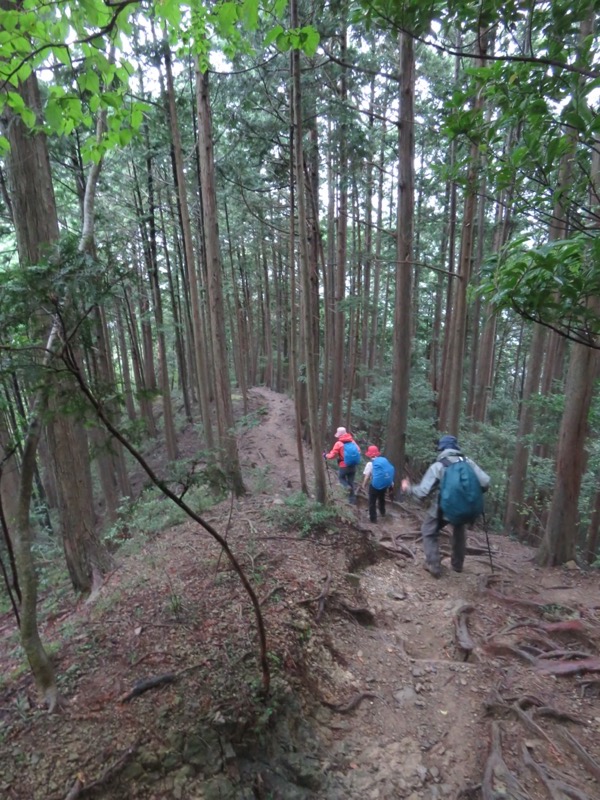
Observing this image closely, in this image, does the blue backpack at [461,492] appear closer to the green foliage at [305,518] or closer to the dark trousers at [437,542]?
the dark trousers at [437,542]

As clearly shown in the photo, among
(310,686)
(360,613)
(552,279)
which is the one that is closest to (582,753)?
(310,686)

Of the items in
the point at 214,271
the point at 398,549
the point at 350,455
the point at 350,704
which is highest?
the point at 214,271

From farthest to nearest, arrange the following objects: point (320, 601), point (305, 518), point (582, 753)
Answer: point (305, 518)
point (320, 601)
point (582, 753)

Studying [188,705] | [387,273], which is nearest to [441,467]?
[188,705]

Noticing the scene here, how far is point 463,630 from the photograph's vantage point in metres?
4.96

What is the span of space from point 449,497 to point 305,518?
250cm

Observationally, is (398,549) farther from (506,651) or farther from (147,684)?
(147,684)

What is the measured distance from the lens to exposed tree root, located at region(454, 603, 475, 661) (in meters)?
4.66

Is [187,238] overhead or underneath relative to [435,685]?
overhead

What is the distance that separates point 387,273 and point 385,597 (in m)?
21.3

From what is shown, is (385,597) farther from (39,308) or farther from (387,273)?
(387,273)

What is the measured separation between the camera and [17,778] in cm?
273

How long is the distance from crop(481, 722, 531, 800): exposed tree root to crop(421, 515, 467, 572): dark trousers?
2.90 meters


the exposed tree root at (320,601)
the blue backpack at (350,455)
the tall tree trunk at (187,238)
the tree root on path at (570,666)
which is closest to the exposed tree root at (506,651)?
the tree root on path at (570,666)
